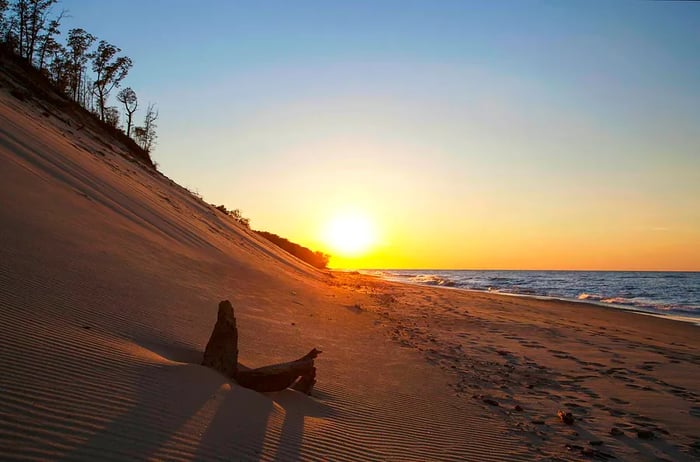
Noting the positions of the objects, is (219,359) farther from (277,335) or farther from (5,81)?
(5,81)

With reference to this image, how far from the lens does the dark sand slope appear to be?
3451 millimetres

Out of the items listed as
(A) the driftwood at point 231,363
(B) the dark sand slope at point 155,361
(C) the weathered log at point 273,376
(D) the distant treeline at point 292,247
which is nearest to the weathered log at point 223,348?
(A) the driftwood at point 231,363

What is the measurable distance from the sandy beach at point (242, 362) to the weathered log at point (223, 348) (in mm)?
237

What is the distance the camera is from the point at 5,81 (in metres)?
18.4

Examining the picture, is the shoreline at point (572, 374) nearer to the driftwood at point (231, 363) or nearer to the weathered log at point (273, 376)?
the weathered log at point (273, 376)

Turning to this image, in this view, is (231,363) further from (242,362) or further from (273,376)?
(242,362)

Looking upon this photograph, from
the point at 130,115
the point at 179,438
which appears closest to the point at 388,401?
the point at 179,438

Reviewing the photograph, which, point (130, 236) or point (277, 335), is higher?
point (130, 236)

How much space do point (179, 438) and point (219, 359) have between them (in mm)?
1663

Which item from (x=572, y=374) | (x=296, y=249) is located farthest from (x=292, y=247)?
(x=572, y=374)

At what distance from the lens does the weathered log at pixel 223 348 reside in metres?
5.14

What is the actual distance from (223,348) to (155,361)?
724 millimetres

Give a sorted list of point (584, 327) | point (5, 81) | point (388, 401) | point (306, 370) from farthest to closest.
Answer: point (5, 81) < point (584, 327) < point (388, 401) < point (306, 370)

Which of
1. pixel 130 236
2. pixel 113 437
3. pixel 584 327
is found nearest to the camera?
pixel 113 437
